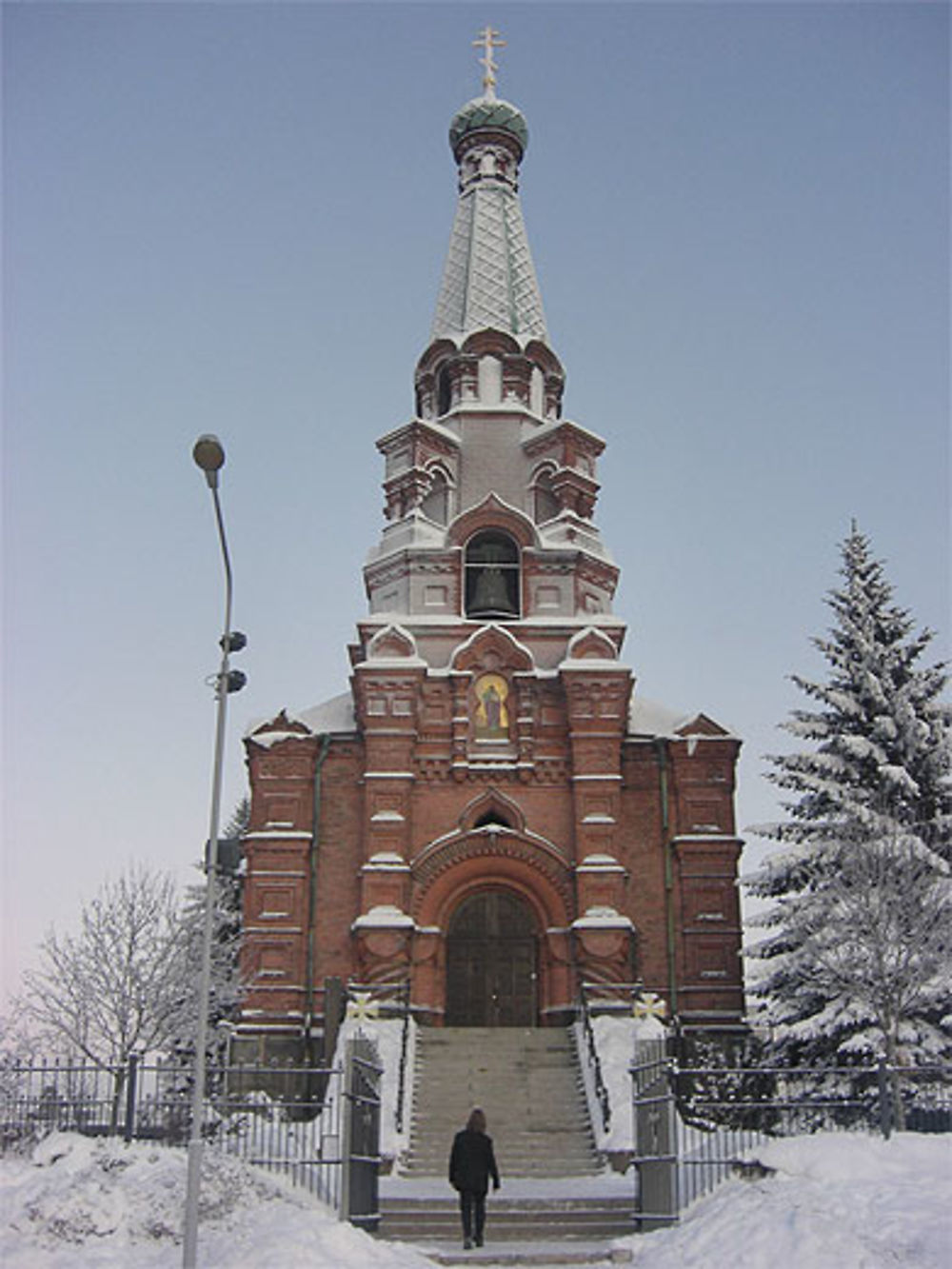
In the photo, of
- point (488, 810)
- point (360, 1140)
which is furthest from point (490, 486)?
point (360, 1140)

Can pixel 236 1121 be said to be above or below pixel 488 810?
below

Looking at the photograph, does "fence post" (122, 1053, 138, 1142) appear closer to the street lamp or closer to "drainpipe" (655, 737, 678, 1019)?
the street lamp

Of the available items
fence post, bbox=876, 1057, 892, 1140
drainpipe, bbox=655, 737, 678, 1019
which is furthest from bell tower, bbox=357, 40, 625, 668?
fence post, bbox=876, 1057, 892, 1140

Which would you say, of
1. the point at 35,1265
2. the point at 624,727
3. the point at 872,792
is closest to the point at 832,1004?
the point at 872,792

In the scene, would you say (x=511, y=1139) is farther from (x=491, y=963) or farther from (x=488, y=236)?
(x=488, y=236)

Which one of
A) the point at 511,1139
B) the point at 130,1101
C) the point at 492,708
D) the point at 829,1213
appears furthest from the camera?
the point at 492,708

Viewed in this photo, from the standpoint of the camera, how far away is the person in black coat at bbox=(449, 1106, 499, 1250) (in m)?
15.6

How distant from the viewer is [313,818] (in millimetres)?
28734

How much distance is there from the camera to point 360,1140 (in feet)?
51.8

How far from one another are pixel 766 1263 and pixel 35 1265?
6.86m

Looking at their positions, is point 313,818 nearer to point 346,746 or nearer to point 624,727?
point 346,746

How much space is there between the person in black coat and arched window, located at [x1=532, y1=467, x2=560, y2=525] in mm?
18873

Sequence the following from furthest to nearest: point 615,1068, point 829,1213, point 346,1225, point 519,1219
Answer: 1. point 615,1068
2. point 519,1219
3. point 346,1225
4. point 829,1213

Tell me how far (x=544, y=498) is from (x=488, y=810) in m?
8.46
